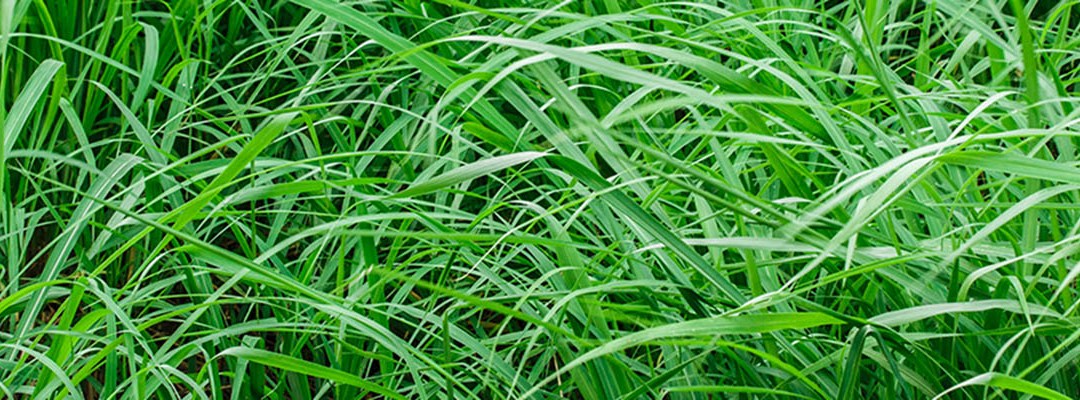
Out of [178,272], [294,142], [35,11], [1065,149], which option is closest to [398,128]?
[294,142]

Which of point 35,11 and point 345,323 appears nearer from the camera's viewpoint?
point 345,323

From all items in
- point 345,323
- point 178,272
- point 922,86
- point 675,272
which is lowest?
point 178,272

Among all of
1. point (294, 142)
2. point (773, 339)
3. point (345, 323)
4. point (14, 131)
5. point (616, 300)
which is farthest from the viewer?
point (294, 142)

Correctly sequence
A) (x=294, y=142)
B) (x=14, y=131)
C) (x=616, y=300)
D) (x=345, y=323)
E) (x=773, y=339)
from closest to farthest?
(x=773, y=339)
(x=345, y=323)
(x=616, y=300)
(x=14, y=131)
(x=294, y=142)

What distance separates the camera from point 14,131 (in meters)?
1.47

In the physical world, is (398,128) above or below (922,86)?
below

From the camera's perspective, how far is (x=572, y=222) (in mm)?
1271

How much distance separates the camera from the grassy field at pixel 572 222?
985 mm

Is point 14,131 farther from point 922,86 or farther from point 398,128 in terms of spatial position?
point 922,86

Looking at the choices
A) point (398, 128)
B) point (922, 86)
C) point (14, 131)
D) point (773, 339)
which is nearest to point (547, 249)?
point (398, 128)

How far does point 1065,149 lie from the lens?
122 centimetres

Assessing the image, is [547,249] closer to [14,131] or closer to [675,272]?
[675,272]

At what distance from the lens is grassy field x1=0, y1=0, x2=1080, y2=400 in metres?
0.98

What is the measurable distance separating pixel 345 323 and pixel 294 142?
52 cm
